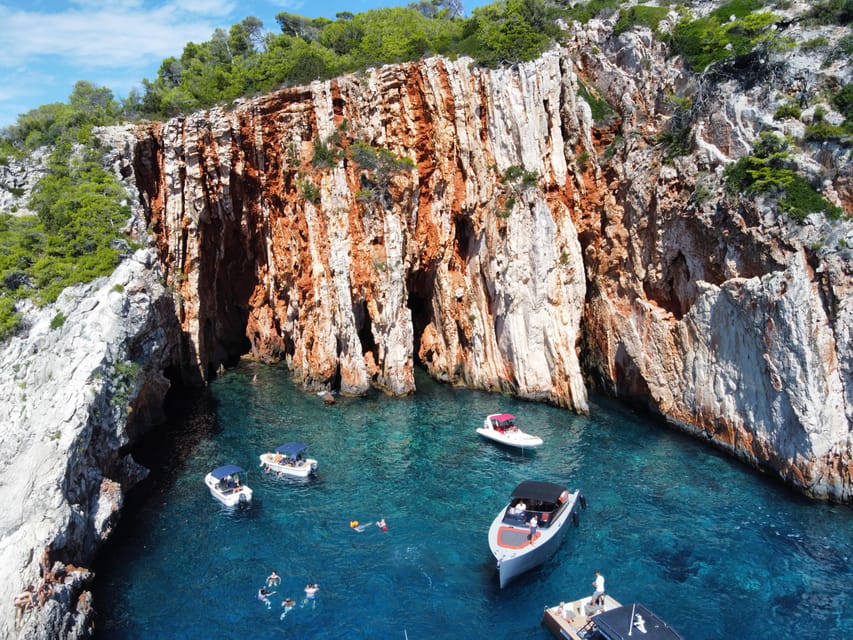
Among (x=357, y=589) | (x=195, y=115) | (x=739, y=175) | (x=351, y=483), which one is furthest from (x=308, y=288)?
(x=739, y=175)

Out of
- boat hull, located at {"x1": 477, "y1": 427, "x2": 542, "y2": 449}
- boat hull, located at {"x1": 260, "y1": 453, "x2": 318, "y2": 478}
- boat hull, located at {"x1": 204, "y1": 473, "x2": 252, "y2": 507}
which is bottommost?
boat hull, located at {"x1": 477, "y1": 427, "x2": 542, "y2": 449}

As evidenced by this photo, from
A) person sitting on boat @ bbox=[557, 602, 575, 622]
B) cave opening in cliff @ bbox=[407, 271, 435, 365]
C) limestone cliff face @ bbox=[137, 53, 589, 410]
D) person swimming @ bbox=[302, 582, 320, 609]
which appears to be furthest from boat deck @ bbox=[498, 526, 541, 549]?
cave opening in cliff @ bbox=[407, 271, 435, 365]

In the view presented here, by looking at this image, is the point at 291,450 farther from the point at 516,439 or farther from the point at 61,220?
the point at 61,220

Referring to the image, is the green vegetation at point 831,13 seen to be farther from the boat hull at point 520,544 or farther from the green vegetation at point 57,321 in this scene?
the green vegetation at point 57,321

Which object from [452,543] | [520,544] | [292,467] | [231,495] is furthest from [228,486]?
[520,544]

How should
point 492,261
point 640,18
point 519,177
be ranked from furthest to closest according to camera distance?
point 640,18 → point 492,261 → point 519,177

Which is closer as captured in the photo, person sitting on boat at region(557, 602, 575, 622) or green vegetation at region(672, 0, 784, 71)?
person sitting on boat at region(557, 602, 575, 622)

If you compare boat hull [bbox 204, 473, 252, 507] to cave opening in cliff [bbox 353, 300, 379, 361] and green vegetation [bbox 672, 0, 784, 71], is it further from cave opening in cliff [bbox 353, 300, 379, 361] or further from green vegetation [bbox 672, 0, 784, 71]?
green vegetation [bbox 672, 0, 784, 71]
